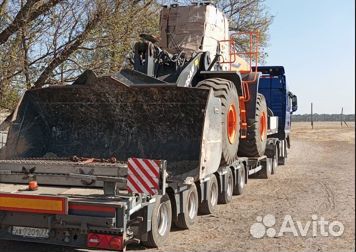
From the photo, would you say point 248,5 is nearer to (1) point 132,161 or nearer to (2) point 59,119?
(2) point 59,119

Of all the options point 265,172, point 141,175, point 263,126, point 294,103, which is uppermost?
point 294,103

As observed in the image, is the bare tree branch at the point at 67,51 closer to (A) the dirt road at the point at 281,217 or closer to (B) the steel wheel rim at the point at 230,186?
(A) the dirt road at the point at 281,217

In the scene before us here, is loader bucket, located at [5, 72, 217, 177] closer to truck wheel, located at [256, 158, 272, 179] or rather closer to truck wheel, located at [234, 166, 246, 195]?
truck wheel, located at [234, 166, 246, 195]

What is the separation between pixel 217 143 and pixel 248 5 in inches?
755

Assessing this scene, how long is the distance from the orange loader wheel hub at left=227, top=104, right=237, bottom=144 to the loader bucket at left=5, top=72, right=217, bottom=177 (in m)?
1.10

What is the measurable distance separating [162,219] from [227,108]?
2795 mm

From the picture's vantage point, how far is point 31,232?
225 inches

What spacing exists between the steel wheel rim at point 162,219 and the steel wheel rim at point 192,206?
88cm

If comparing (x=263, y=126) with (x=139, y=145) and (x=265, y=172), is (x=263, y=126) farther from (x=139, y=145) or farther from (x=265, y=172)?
(x=139, y=145)

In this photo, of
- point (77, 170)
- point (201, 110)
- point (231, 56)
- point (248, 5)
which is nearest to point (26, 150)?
point (77, 170)

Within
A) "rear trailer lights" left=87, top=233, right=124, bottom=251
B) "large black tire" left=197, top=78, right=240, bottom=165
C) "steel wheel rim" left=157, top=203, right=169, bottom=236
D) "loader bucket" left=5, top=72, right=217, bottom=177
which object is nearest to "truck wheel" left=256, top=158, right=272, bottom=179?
"large black tire" left=197, top=78, right=240, bottom=165

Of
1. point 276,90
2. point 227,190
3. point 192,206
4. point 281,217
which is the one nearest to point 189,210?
point 192,206

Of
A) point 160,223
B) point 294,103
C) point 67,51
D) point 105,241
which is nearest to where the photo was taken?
point 105,241

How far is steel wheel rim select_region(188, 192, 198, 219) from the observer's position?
7489 millimetres
